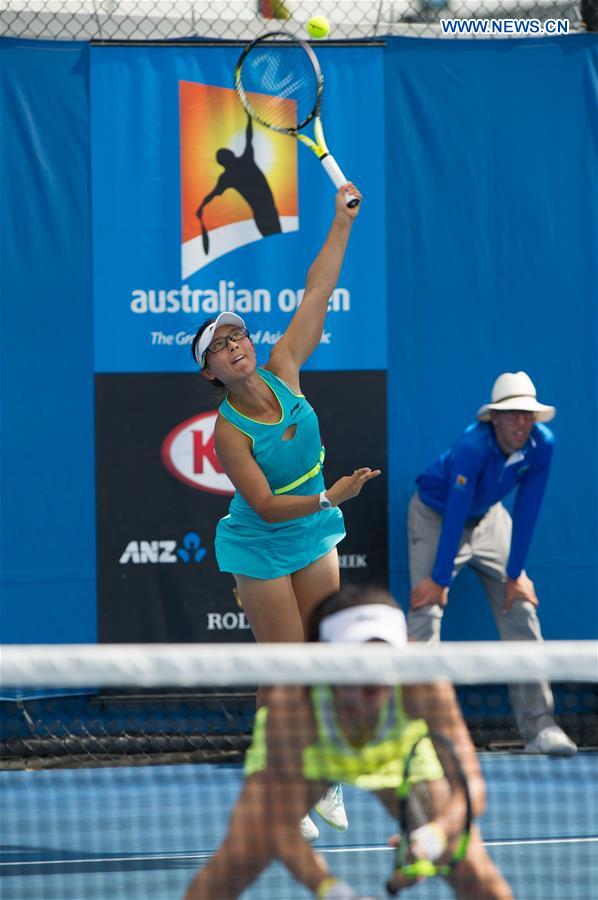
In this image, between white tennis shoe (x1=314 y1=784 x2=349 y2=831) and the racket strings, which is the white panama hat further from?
white tennis shoe (x1=314 y1=784 x2=349 y2=831)

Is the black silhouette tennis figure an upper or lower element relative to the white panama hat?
upper

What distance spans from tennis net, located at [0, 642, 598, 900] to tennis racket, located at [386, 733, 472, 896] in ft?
0.14

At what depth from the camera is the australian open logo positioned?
6078 millimetres

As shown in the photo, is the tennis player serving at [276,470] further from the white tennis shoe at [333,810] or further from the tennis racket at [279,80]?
the tennis racket at [279,80]

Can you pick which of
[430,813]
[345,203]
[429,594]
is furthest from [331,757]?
[429,594]

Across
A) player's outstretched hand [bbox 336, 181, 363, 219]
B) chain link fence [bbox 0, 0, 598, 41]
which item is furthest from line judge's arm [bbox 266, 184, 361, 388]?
chain link fence [bbox 0, 0, 598, 41]

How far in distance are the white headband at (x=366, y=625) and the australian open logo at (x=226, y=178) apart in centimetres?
356

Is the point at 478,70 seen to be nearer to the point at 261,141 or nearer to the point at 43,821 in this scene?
the point at 261,141

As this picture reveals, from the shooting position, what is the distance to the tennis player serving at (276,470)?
13.8ft

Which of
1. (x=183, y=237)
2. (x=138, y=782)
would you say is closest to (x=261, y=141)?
(x=183, y=237)

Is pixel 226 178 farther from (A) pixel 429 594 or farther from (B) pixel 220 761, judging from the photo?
(B) pixel 220 761

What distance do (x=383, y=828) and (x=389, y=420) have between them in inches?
74.9

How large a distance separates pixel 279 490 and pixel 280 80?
2.42 meters

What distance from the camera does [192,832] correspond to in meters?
4.82
